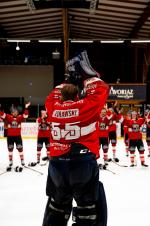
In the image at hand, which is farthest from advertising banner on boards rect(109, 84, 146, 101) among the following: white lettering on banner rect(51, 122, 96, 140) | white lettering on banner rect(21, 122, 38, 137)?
white lettering on banner rect(51, 122, 96, 140)

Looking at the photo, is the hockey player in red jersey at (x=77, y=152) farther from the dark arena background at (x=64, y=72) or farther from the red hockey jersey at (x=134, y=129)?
the red hockey jersey at (x=134, y=129)

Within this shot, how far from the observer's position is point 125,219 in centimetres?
401

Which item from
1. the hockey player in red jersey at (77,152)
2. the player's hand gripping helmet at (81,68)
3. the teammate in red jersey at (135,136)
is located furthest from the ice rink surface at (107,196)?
the player's hand gripping helmet at (81,68)

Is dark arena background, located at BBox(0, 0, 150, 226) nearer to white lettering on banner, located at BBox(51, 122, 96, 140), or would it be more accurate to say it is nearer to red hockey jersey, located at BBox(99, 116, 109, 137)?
red hockey jersey, located at BBox(99, 116, 109, 137)

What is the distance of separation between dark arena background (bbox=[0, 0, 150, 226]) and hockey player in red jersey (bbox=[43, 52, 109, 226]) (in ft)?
4.93

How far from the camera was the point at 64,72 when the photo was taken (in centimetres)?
2045

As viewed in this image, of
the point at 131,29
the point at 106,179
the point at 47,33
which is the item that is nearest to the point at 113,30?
the point at 131,29

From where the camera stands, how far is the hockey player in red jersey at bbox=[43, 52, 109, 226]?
2281mm

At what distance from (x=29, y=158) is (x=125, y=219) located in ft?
18.7

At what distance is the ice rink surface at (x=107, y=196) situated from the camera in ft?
13.2

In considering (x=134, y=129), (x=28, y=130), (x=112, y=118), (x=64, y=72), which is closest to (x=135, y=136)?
(x=134, y=129)

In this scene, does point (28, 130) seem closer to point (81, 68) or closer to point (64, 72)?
point (64, 72)

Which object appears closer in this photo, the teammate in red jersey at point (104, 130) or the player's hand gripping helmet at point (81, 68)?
the player's hand gripping helmet at point (81, 68)

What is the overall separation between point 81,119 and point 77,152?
0.75ft
